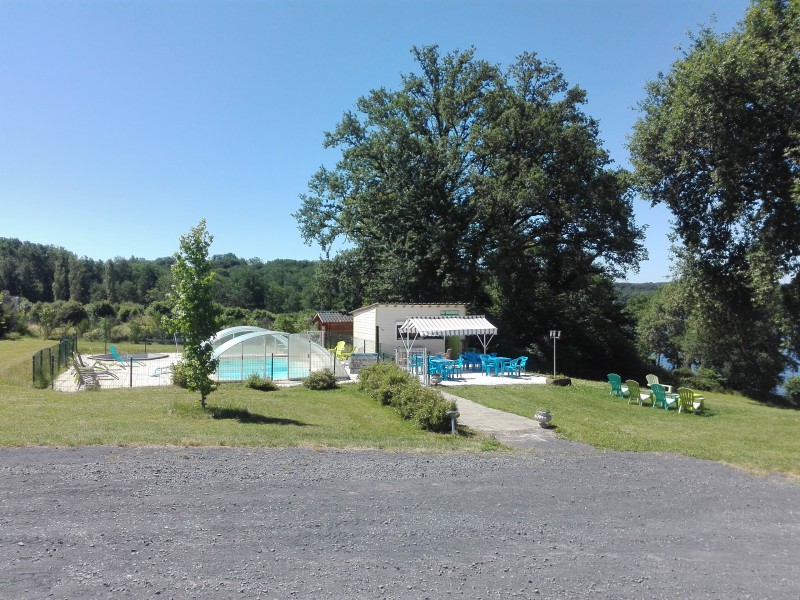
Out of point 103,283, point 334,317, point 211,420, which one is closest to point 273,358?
point 211,420

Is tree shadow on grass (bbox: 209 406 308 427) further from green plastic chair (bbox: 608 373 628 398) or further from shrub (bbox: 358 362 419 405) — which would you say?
green plastic chair (bbox: 608 373 628 398)

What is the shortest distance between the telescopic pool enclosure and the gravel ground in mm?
13526

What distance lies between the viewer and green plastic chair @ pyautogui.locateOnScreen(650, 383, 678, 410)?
55.9 ft

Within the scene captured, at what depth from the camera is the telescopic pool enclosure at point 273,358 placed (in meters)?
21.7

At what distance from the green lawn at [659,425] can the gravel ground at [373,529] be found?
7.78 ft

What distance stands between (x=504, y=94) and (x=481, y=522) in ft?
102

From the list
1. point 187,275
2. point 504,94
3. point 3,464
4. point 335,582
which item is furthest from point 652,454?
point 504,94

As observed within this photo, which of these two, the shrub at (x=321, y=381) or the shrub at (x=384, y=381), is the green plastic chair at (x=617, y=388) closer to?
the shrub at (x=384, y=381)

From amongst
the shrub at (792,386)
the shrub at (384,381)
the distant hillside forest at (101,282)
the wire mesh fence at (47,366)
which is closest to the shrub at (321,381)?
the shrub at (384,381)

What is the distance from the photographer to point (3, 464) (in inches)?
286

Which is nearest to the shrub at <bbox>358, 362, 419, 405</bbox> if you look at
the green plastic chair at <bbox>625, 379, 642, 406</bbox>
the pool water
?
the pool water

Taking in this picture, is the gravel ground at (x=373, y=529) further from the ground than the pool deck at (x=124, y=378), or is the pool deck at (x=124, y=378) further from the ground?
the pool deck at (x=124, y=378)

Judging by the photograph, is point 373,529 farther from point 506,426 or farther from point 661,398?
point 661,398

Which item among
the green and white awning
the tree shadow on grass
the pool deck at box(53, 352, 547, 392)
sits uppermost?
the green and white awning
